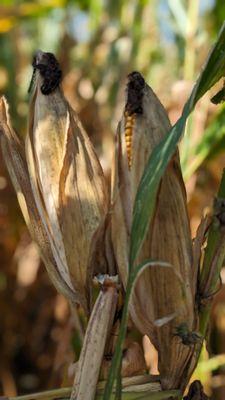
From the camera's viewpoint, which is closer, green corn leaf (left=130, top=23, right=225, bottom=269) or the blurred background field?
green corn leaf (left=130, top=23, right=225, bottom=269)

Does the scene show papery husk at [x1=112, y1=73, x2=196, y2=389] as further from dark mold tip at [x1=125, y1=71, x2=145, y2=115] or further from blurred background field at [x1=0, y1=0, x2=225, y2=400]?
blurred background field at [x1=0, y1=0, x2=225, y2=400]

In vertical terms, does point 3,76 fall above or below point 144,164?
above

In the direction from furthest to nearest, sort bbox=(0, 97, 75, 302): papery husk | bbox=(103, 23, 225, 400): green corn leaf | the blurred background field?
the blurred background field < bbox=(0, 97, 75, 302): papery husk < bbox=(103, 23, 225, 400): green corn leaf

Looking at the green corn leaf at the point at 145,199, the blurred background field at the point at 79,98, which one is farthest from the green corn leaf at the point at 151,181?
the blurred background field at the point at 79,98

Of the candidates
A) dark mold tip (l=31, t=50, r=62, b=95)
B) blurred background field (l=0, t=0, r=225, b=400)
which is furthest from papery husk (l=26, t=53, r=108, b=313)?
blurred background field (l=0, t=0, r=225, b=400)

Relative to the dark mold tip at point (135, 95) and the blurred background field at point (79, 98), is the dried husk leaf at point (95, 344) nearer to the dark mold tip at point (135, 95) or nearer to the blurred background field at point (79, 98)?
the dark mold tip at point (135, 95)

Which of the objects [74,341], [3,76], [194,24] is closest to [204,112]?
[194,24]

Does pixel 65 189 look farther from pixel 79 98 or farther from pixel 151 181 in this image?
pixel 79 98

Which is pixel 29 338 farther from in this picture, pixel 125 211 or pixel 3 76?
pixel 125 211
